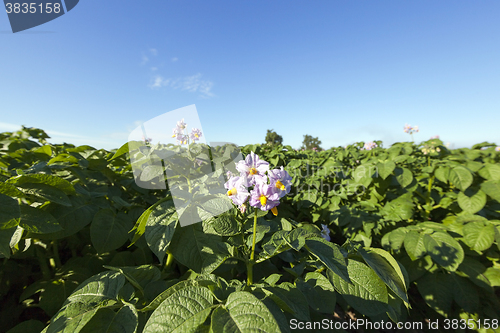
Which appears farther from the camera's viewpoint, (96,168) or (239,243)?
(96,168)

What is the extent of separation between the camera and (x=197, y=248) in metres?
1.11

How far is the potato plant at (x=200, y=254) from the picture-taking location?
72cm

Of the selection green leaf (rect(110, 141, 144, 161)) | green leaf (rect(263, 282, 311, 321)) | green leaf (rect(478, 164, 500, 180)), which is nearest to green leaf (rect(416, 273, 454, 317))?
green leaf (rect(478, 164, 500, 180))

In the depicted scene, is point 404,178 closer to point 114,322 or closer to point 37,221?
point 114,322

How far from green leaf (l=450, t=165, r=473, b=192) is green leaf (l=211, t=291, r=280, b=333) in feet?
9.01

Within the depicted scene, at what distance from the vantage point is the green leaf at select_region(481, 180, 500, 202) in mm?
2204

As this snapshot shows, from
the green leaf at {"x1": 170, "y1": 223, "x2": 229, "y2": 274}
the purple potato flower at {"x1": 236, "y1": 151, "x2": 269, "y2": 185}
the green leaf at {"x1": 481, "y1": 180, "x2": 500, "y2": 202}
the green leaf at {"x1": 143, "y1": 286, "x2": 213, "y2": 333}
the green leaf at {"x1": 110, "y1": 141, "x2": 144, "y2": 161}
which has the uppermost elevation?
the green leaf at {"x1": 110, "y1": 141, "x2": 144, "y2": 161}

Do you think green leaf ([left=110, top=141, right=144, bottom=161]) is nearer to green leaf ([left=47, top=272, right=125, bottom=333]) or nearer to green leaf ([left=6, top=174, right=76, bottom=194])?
green leaf ([left=6, top=174, right=76, bottom=194])

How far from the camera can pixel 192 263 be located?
107 cm

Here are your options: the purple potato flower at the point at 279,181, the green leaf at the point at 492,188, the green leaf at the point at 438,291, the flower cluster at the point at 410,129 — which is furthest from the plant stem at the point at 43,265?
the flower cluster at the point at 410,129

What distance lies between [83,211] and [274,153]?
9.08 ft

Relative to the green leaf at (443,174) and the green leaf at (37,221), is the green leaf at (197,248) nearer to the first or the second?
the green leaf at (37,221)

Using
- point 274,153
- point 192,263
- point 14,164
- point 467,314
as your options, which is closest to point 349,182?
point 274,153

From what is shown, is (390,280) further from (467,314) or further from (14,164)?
(14,164)
